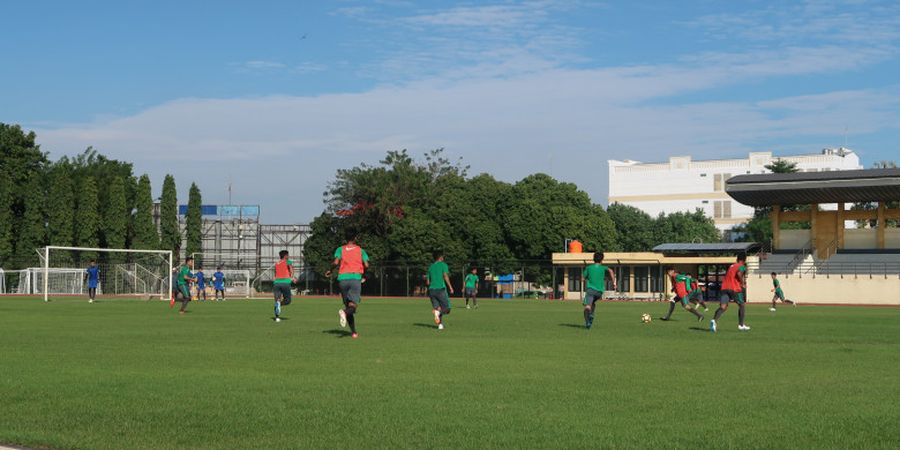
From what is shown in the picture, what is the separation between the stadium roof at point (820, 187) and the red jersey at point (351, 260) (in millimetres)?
52710

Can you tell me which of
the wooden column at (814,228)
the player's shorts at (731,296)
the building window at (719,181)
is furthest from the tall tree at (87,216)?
the building window at (719,181)

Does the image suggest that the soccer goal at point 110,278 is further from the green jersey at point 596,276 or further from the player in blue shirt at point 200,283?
the green jersey at point 596,276

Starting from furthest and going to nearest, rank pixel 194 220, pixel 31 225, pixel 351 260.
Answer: pixel 194 220, pixel 31 225, pixel 351 260

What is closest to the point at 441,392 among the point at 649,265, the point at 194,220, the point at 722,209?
the point at 649,265

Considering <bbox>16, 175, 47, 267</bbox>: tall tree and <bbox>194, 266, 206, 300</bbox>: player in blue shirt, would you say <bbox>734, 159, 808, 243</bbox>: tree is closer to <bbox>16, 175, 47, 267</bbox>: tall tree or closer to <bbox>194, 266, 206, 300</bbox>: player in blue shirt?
<bbox>194, 266, 206, 300</bbox>: player in blue shirt

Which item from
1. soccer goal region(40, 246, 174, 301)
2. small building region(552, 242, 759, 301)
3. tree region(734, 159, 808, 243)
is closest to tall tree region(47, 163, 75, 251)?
soccer goal region(40, 246, 174, 301)

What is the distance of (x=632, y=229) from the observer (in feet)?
389

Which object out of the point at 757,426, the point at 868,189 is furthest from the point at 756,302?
the point at 757,426

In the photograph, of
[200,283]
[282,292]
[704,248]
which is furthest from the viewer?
[704,248]

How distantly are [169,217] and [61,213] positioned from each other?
10.2m

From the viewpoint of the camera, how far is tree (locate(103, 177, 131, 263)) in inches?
3551

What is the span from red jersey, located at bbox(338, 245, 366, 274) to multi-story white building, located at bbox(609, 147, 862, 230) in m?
118

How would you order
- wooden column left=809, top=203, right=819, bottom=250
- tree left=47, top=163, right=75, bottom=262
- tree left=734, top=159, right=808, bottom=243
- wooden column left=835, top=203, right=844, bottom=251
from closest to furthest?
wooden column left=835, top=203, right=844, bottom=251
wooden column left=809, top=203, right=819, bottom=250
tree left=47, top=163, right=75, bottom=262
tree left=734, top=159, right=808, bottom=243

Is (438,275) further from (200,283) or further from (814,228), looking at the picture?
(814,228)
